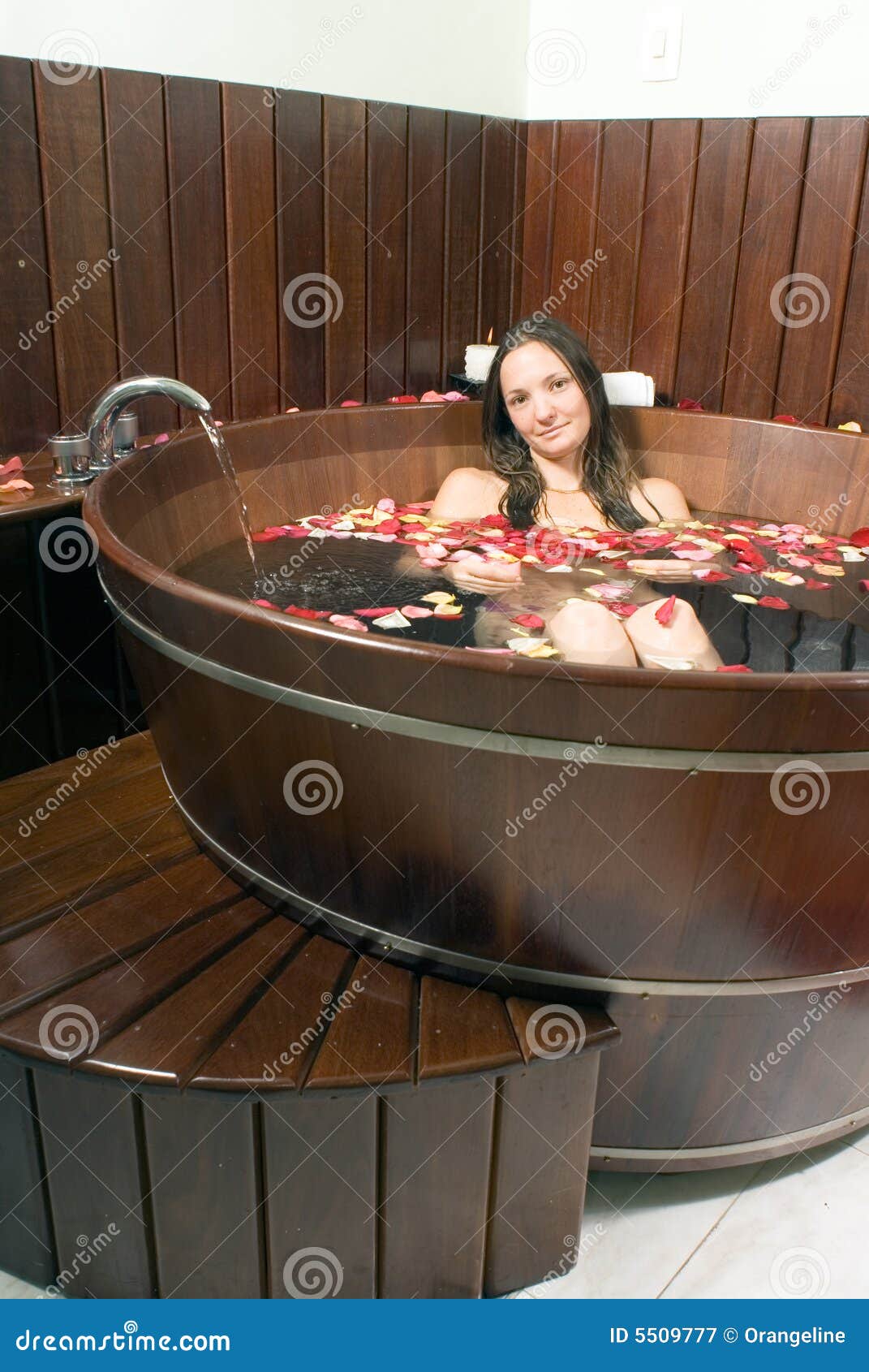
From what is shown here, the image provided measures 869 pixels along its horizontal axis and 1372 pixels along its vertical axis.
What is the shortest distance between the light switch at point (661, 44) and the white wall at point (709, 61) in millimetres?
16

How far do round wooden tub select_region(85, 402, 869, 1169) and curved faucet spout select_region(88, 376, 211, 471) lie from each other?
1.63 feet

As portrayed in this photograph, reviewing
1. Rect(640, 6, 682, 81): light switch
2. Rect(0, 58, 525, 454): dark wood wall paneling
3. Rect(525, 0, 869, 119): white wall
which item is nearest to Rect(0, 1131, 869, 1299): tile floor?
Rect(0, 58, 525, 454): dark wood wall paneling

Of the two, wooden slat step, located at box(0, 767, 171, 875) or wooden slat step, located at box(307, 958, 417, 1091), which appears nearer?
wooden slat step, located at box(307, 958, 417, 1091)

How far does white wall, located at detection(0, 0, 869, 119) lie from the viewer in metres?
2.34

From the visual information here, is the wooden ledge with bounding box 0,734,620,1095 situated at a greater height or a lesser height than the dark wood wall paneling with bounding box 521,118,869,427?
lesser

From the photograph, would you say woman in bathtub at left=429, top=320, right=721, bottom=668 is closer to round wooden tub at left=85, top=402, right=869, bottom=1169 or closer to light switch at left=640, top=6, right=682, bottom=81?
light switch at left=640, top=6, right=682, bottom=81

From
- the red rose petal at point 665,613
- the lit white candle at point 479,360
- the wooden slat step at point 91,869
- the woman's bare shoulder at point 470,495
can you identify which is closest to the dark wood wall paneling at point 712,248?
the lit white candle at point 479,360

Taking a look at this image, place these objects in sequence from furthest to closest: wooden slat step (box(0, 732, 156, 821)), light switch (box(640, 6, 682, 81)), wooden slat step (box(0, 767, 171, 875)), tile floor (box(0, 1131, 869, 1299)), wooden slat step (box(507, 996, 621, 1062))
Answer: light switch (box(640, 6, 682, 81)) → wooden slat step (box(0, 732, 156, 821)) → wooden slat step (box(0, 767, 171, 875)) → tile floor (box(0, 1131, 869, 1299)) → wooden slat step (box(507, 996, 621, 1062))

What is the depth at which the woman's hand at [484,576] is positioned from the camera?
7.59 ft

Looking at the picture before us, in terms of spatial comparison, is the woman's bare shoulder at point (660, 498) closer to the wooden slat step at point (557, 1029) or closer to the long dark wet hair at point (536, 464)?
the long dark wet hair at point (536, 464)

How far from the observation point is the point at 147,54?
237cm

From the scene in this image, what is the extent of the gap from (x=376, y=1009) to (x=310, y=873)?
0.21m

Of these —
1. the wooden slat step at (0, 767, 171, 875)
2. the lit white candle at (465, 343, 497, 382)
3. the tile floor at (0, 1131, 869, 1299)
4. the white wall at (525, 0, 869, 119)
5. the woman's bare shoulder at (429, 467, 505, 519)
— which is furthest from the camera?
the lit white candle at (465, 343, 497, 382)

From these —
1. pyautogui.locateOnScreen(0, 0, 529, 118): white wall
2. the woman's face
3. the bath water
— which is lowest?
the bath water
